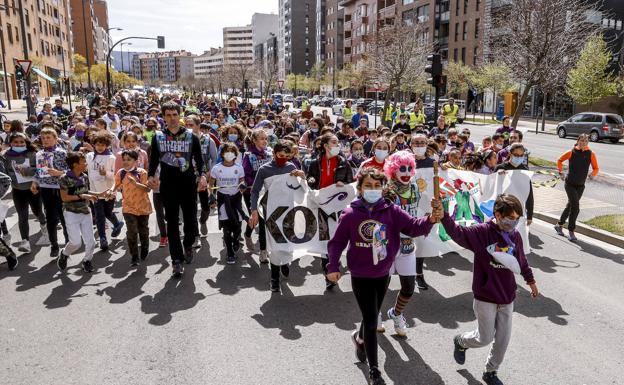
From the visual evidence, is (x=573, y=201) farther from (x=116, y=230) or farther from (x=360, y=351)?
(x=116, y=230)

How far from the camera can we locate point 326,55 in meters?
114

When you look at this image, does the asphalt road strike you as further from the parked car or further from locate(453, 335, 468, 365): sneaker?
the parked car

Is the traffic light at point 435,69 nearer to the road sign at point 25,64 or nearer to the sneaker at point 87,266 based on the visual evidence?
the sneaker at point 87,266

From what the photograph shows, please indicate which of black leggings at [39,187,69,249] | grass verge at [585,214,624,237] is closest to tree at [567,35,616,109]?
grass verge at [585,214,624,237]

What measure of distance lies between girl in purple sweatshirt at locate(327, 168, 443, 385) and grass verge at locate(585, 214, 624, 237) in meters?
6.53

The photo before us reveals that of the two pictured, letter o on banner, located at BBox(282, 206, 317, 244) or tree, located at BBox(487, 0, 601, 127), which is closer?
letter o on banner, located at BBox(282, 206, 317, 244)

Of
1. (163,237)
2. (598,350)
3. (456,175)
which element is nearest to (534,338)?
(598,350)

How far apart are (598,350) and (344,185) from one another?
3.25 metres

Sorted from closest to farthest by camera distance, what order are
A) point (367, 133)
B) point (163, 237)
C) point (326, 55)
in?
point (163, 237) → point (367, 133) → point (326, 55)

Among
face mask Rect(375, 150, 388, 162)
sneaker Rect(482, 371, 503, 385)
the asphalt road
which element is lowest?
the asphalt road

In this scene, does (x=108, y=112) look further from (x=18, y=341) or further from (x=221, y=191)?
(x=18, y=341)

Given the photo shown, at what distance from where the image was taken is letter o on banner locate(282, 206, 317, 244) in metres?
6.71

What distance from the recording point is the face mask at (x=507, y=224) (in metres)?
4.06

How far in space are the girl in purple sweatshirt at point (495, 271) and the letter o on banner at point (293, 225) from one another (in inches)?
110
